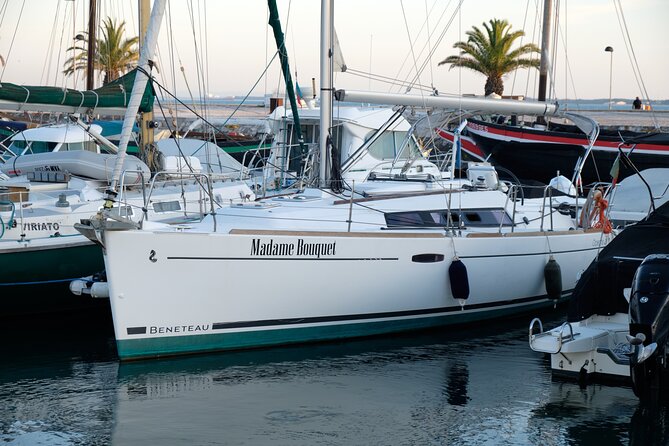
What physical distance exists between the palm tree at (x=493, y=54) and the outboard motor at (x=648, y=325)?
2900 centimetres

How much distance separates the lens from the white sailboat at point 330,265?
10750 millimetres

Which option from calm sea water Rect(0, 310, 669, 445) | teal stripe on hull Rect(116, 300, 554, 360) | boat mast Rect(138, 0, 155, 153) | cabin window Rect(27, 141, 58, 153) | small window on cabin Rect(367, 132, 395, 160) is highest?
boat mast Rect(138, 0, 155, 153)

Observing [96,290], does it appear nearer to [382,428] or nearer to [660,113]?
[382,428]

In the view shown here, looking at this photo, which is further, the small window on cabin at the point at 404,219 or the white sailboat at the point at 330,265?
the small window on cabin at the point at 404,219

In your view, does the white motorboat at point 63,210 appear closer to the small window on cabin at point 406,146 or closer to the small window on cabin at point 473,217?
the small window on cabin at point 406,146

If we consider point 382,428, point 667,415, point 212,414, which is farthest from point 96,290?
point 667,415

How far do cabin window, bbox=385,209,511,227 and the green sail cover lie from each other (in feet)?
15.7

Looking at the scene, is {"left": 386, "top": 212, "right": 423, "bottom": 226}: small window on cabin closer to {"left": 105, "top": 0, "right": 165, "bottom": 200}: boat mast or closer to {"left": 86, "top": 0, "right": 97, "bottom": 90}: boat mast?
{"left": 105, "top": 0, "right": 165, "bottom": 200}: boat mast

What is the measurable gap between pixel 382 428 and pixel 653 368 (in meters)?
2.89

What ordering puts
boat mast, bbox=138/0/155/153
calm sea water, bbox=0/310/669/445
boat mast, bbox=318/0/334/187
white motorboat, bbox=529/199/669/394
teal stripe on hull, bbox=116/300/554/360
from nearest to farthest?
calm sea water, bbox=0/310/669/445 → white motorboat, bbox=529/199/669/394 → teal stripe on hull, bbox=116/300/554/360 → boat mast, bbox=318/0/334/187 → boat mast, bbox=138/0/155/153

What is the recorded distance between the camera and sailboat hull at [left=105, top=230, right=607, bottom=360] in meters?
Result: 10.7

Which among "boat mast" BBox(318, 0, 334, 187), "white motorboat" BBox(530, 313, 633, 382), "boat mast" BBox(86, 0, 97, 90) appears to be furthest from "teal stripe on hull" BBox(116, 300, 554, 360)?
"boat mast" BBox(86, 0, 97, 90)

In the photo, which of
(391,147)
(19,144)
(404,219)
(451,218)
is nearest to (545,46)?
(391,147)

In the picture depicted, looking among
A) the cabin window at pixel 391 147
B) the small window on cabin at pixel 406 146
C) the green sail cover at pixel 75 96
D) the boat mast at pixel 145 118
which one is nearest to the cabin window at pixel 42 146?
the boat mast at pixel 145 118
